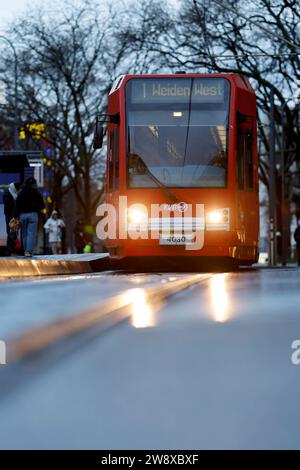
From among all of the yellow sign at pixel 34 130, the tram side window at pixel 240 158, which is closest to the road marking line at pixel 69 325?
the tram side window at pixel 240 158

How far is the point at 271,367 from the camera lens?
3707 mm

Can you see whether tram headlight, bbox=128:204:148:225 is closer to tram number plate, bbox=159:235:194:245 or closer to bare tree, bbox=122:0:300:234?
tram number plate, bbox=159:235:194:245

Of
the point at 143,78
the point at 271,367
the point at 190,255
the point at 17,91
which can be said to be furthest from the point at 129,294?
the point at 17,91

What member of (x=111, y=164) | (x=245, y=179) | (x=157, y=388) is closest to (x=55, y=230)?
(x=111, y=164)

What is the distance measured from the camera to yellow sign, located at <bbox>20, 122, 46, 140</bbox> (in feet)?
152

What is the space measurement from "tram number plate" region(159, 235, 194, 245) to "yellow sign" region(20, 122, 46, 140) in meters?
28.0

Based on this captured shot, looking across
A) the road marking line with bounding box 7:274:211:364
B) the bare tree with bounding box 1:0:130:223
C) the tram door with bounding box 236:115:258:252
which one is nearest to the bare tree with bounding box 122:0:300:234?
the bare tree with bounding box 1:0:130:223

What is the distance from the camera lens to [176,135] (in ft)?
63.2

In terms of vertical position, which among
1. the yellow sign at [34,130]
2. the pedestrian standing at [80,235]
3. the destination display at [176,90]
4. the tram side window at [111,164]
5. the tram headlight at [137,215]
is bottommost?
the pedestrian standing at [80,235]

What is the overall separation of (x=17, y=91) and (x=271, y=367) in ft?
141

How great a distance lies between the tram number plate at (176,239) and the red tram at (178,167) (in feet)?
0.06

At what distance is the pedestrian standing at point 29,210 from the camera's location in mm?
20344

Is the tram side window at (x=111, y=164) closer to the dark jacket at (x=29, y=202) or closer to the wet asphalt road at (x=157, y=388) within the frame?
the dark jacket at (x=29, y=202)

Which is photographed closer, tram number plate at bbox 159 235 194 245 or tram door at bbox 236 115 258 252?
tram number plate at bbox 159 235 194 245
